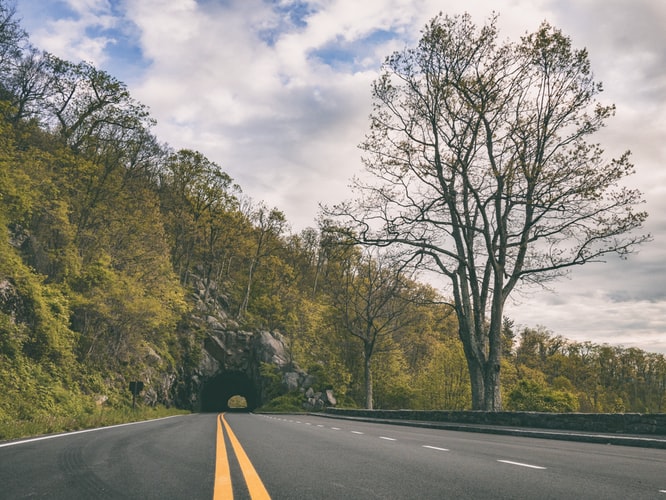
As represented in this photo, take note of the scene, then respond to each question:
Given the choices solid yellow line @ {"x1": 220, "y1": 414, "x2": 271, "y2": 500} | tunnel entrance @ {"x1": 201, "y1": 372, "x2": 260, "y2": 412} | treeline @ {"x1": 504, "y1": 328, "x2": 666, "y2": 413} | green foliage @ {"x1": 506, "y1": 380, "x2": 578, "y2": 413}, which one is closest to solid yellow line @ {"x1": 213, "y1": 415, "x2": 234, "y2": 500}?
solid yellow line @ {"x1": 220, "y1": 414, "x2": 271, "y2": 500}

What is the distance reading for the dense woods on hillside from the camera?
2327 cm

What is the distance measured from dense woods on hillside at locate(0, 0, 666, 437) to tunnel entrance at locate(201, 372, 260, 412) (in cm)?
686

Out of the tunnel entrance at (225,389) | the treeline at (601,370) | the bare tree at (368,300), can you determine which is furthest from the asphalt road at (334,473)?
the treeline at (601,370)

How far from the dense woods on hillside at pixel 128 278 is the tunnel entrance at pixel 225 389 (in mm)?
6862

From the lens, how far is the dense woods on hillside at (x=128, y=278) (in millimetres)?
23266

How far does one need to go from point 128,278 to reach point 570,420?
26129mm

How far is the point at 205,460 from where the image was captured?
6.59 meters

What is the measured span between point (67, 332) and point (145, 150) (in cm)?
1777

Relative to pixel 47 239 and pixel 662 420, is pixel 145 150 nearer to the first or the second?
pixel 47 239

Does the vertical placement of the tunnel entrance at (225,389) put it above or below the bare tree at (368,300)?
below

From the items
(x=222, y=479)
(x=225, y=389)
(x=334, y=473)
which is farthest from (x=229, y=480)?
(x=225, y=389)

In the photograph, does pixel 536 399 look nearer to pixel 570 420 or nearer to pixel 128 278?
pixel 570 420

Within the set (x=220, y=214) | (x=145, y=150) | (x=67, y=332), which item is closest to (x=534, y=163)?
(x=67, y=332)

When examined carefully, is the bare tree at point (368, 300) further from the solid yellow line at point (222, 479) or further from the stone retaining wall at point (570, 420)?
the solid yellow line at point (222, 479)
